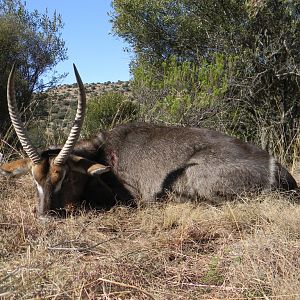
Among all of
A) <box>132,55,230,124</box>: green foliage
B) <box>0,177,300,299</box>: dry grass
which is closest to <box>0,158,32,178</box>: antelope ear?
<box>0,177,300,299</box>: dry grass

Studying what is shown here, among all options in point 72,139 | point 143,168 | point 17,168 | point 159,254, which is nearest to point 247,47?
point 143,168

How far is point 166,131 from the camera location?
6.80 meters

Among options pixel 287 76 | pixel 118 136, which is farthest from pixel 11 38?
pixel 118 136

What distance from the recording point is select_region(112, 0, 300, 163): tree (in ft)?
37.2

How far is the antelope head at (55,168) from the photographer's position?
225 inches

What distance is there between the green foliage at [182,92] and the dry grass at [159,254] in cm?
475

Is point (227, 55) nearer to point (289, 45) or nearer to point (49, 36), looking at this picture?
point (289, 45)

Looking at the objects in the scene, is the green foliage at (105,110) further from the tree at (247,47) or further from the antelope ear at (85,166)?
the antelope ear at (85,166)

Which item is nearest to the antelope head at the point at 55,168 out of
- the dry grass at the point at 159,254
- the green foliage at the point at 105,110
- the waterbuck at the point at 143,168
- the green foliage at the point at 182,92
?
the waterbuck at the point at 143,168

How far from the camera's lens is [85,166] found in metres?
6.23

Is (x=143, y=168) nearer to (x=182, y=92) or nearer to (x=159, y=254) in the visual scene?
(x=159, y=254)

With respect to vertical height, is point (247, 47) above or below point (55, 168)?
above

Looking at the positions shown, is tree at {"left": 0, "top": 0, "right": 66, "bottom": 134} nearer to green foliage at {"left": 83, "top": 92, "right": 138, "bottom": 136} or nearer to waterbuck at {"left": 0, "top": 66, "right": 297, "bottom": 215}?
green foliage at {"left": 83, "top": 92, "right": 138, "bottom": 136}

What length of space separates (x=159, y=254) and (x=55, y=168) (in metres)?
2.18
